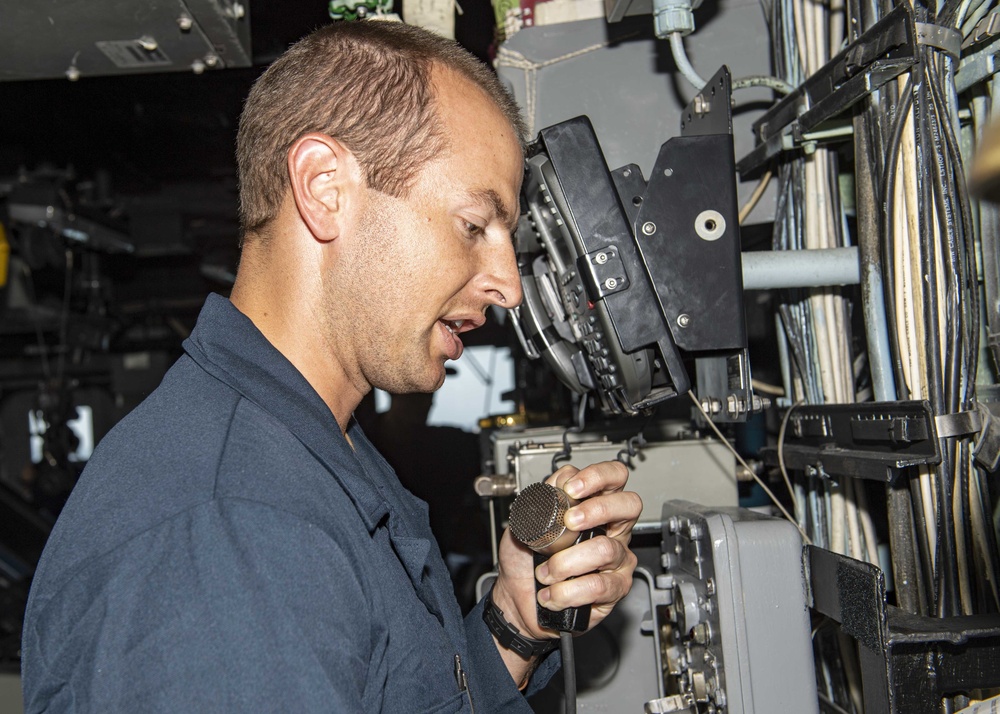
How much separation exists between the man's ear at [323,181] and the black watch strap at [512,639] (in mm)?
790

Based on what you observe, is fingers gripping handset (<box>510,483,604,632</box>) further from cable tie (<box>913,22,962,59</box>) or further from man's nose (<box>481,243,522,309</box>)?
cable tie (<box>913,22,962,59</box>)

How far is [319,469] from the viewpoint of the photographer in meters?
0.96

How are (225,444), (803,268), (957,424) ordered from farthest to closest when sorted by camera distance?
(803,268)
(957,424)
(225,444)

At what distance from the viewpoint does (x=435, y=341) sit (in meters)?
1.21

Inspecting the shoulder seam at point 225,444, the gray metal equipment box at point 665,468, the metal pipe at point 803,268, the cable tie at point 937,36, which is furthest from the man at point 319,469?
the cable tie at point 937,36

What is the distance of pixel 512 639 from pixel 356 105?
97cm

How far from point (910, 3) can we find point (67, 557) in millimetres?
1354

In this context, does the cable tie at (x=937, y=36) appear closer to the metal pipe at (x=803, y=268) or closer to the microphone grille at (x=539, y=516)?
the metal pipe at (x=803, y=268)

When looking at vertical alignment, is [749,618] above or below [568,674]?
above

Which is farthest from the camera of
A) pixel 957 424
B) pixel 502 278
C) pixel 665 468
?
pixel 665 468

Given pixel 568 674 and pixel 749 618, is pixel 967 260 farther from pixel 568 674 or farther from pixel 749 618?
pixel 568 674

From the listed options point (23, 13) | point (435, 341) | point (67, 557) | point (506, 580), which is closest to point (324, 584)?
point (67, 557)

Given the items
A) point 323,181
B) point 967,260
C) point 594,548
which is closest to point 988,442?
point 967,260

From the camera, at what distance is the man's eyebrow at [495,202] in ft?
3.78
